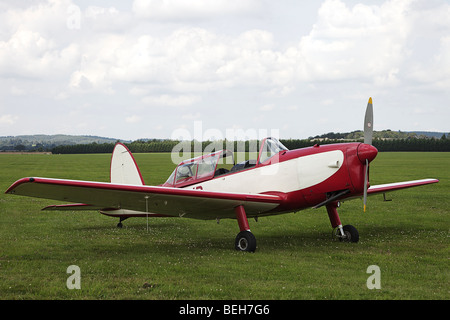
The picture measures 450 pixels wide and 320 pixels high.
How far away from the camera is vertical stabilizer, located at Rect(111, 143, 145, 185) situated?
40.0 feet

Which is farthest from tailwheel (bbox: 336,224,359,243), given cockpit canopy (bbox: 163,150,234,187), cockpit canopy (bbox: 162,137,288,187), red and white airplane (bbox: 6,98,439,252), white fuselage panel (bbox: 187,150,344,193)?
cockpit canopy (bbox: 163,150,234,187)

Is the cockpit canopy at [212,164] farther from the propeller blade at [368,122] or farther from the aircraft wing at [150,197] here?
the propeller blade at [368,122]

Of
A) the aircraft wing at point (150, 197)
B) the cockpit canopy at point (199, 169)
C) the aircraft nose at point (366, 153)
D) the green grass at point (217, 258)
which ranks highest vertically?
the aircraft nose at point (366, 153)

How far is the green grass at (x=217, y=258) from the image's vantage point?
256 inches

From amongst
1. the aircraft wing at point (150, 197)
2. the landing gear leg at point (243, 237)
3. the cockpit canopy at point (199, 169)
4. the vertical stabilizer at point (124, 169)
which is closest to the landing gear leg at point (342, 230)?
the aircraft wing at point (150, 197)

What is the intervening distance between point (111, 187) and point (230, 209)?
2.56 meters

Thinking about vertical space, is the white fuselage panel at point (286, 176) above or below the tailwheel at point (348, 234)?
above

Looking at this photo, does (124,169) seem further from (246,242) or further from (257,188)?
(246,242)

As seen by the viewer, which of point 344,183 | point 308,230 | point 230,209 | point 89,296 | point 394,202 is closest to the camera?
point 89,296

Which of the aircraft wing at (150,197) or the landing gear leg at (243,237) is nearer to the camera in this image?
the aircraft wing at (150,197)

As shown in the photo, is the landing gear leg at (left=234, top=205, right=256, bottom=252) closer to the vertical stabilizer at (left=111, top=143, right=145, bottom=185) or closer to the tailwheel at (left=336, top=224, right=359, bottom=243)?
the tailwheel at (left=336, top=224, right=359, bottom=243)

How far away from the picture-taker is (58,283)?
22.2 ft
